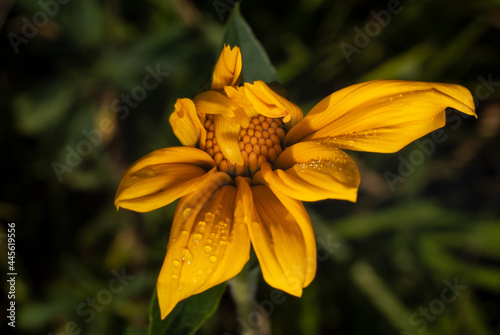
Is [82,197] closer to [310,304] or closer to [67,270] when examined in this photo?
[67,270]

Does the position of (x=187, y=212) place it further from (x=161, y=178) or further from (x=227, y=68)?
(x=227, y=68)

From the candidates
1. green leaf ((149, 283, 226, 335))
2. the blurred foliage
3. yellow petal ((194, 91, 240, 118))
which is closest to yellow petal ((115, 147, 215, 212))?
yellow petal ((194, 91, 240, 118))

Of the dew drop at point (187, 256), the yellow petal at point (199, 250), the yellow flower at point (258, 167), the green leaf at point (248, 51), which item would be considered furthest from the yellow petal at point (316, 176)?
the green leaf at point (248, 51)

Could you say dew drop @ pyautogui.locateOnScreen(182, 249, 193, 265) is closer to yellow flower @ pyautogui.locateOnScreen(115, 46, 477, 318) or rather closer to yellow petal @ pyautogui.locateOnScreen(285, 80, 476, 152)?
yellow flower @ pyautogui.locateOnScreen(115, 46, 477, 318)

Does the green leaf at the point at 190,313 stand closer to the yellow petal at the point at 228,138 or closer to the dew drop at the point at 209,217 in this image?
the dew drop at the point at 209,217

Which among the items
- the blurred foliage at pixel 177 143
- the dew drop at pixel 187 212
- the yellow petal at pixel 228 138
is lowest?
the blurred foliage at pixel 177 143

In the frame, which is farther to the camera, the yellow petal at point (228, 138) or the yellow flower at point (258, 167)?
Answer: the yellow petal at point (228, 138)
